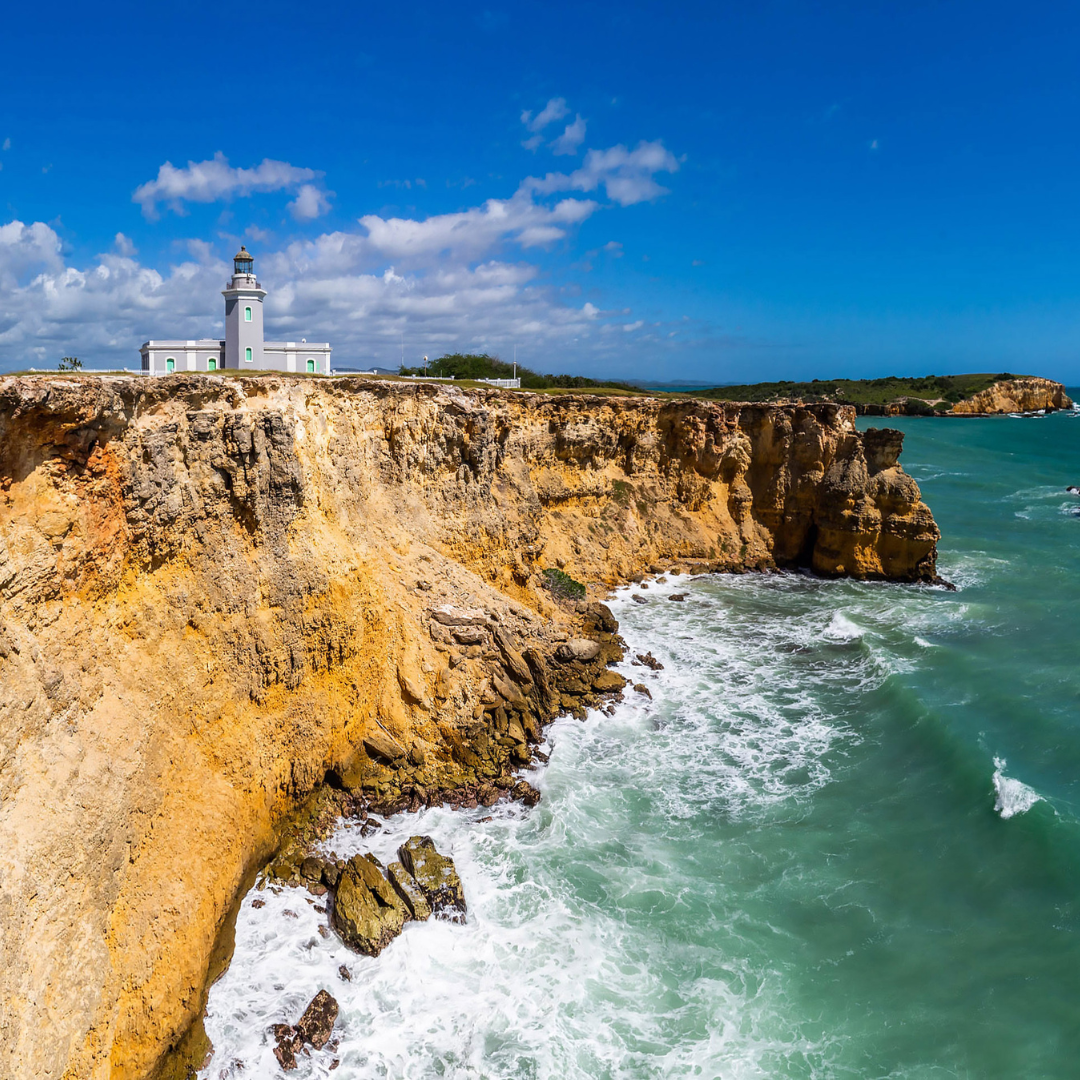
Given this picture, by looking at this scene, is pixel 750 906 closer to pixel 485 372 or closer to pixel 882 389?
pixel 485 372

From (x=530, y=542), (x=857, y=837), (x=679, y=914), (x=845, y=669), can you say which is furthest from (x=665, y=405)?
(x=679, y=914)

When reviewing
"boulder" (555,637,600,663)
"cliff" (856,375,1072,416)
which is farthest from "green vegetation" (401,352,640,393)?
"cliff" (856,375,1072,416)

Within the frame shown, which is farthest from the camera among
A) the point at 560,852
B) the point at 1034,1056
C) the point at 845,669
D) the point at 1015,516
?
the point at 1015,516

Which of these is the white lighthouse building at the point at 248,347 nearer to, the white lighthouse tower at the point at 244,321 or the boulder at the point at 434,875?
the white lighthouse tower at the point at 244,321

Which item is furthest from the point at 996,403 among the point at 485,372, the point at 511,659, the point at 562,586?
the point at 511,659

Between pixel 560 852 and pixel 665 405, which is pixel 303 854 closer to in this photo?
pixel 560 852

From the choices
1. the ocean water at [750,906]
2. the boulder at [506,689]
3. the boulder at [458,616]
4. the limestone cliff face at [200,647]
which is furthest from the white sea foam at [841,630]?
the boulder at [458,616]
